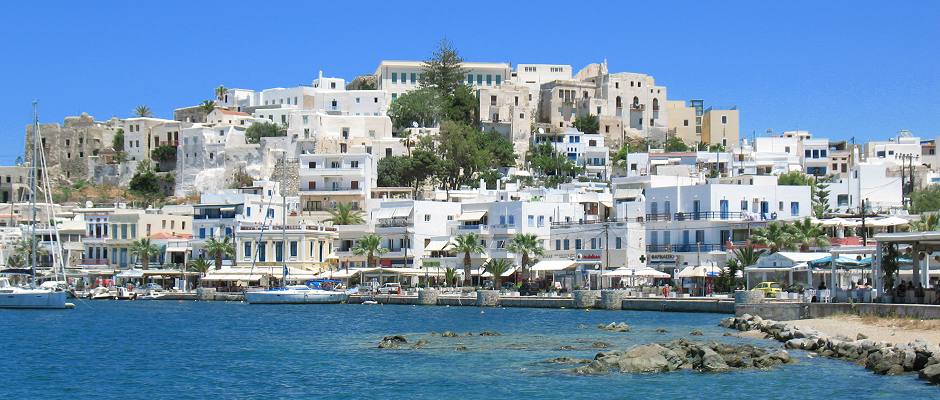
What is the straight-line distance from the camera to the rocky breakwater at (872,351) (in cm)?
3140

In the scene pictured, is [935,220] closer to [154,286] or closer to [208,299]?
[208,299]

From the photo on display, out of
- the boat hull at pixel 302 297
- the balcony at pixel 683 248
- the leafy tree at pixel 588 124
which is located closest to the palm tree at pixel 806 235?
the balcony at pixel 683 248

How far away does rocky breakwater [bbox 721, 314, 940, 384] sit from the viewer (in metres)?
31.4

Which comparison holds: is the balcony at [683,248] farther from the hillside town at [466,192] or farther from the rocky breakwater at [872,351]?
the rocky breakwater at [872,351]

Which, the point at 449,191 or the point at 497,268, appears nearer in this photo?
the point at 497,268

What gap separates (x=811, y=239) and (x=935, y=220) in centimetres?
738

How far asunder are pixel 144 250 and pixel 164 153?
3606cm

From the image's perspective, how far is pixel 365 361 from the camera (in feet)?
130

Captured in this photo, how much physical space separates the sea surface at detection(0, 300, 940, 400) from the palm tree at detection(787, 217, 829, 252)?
7347 millimetres

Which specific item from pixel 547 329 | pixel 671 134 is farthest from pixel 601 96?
pixel 547 329

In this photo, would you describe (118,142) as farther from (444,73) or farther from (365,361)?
(365,361)

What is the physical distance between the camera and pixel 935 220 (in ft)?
213

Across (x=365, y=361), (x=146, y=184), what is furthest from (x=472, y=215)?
(x=146, y=184)

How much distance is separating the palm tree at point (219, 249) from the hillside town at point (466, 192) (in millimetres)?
206
